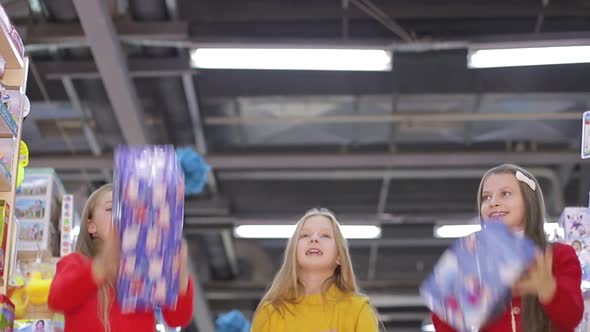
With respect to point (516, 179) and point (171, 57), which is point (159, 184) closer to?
point (516, 179)

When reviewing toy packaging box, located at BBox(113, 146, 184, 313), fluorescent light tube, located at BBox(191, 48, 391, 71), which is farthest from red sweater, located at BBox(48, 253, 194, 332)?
fluorescent light tube, located at BBox(191, 48, 391, 71)

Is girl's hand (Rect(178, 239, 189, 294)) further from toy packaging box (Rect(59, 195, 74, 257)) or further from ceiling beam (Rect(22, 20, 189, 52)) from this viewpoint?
ceiling beam (Rect(22, 20, 189, 52))

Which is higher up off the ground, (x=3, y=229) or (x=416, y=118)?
(x=416, y=118)

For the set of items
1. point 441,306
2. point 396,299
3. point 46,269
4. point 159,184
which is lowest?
point 441,306

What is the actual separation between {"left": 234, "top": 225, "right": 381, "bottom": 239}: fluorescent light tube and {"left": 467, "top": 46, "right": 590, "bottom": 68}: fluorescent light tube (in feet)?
11.4

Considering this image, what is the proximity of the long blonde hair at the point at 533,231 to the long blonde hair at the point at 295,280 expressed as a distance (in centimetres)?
65

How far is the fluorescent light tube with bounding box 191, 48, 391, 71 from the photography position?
20.9 feet

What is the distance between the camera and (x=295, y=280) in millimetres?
4059

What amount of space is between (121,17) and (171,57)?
563 mm

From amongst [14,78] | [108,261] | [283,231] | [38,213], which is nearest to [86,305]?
[108,261]

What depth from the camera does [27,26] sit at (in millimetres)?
6715

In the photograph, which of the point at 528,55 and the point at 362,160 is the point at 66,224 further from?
the point at 362,160

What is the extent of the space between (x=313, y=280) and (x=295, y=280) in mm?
91

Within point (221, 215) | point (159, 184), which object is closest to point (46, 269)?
point (159, 184)
